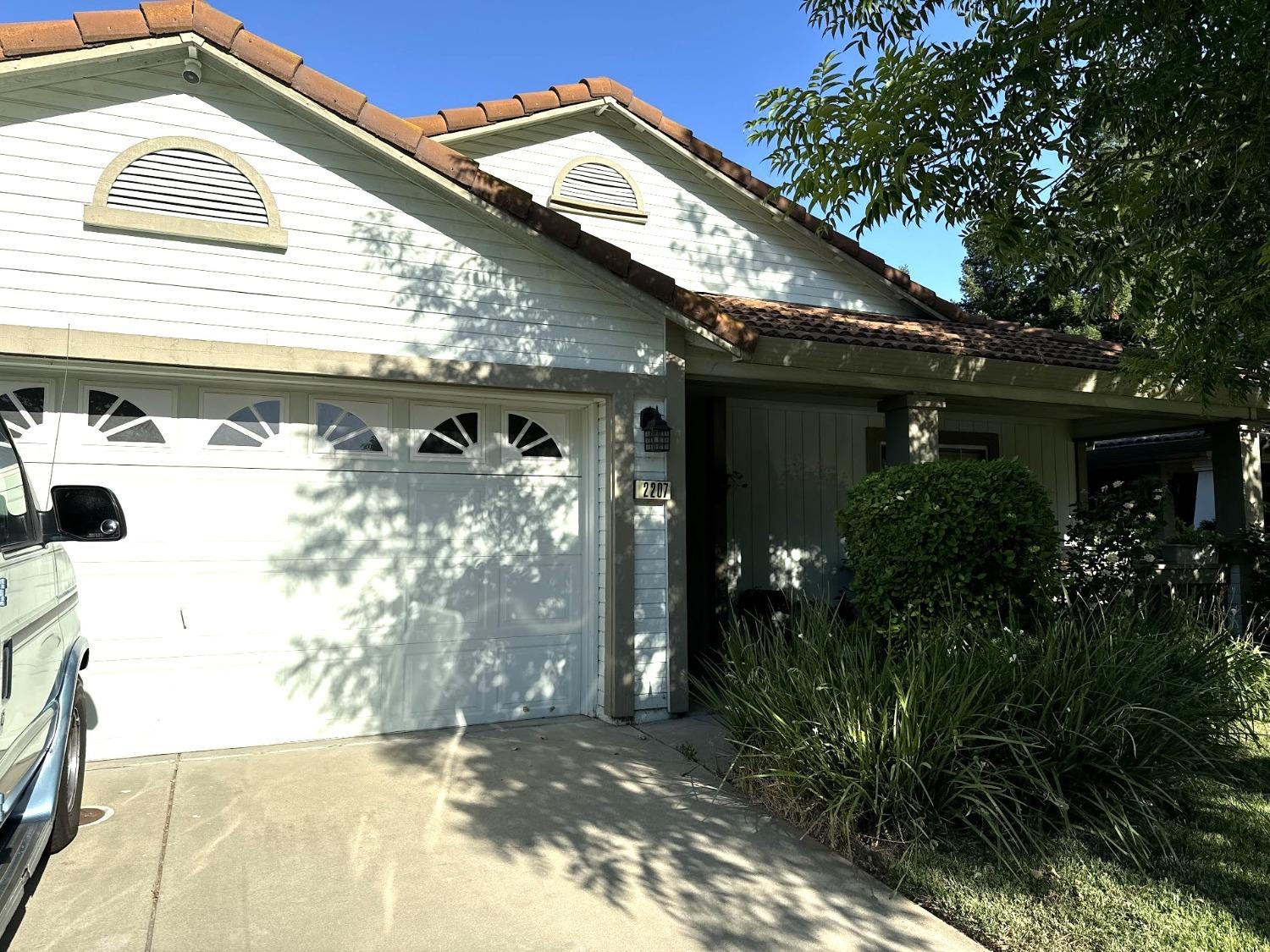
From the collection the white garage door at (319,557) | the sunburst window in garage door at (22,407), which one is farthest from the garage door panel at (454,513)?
the sunburst window in garage door at (22,407)

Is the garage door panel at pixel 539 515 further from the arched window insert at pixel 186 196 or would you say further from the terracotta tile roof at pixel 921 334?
the arched window insert at pixel 186 196

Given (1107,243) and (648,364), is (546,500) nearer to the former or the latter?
(648,364)

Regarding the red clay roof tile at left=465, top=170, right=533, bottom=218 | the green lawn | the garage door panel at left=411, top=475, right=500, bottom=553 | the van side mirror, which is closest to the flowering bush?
the green lawn

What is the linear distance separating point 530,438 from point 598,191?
12.4ft

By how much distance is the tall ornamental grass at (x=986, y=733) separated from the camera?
4.14 m

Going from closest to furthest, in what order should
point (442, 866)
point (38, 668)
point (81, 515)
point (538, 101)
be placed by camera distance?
point (38, 668) → point (81, 515) → point (442, 866) → point (538, 101)

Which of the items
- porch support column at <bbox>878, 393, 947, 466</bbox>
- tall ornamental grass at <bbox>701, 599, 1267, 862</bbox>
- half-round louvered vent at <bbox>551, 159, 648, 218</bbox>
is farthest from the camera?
half-round louvered vent at <bbox>551, 159, 648, 218</bbox>

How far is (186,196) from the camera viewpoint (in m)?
5.50

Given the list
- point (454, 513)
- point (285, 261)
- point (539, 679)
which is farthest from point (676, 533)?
point (285, 261)

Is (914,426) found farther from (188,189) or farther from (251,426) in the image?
(188,189)

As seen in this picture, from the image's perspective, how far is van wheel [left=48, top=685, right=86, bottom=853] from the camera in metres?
3.75

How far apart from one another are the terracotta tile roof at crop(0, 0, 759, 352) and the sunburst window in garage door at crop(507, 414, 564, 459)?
1334mm

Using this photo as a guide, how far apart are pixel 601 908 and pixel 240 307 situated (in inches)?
168

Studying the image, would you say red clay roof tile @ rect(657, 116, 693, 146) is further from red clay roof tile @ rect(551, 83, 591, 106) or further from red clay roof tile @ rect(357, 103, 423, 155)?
red clay roof tile @ rect(357, 103, 423, 155)
